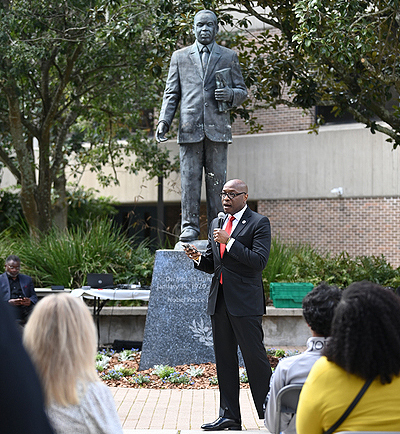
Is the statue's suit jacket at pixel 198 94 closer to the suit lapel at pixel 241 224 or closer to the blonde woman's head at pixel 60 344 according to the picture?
the suit lapel at pixel 241 224

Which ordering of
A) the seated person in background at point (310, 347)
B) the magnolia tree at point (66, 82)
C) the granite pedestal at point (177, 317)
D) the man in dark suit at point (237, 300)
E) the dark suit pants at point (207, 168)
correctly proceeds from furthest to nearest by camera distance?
the magnolia tree at point (66, 82)
the dark suit pants at point (207, 168)
the granite pedestal at point (177, 317)
the man in dark suit at point (237, 300)
the seated person in background at point (310, 347)

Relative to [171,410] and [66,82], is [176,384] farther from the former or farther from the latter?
[66,82]

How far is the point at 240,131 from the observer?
25.4 m

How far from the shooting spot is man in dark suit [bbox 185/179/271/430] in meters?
5.97

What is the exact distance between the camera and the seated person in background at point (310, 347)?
365 cm

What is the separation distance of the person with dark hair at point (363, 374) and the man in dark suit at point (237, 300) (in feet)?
10.7

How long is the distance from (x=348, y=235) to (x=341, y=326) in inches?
822

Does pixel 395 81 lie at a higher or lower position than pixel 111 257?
higher

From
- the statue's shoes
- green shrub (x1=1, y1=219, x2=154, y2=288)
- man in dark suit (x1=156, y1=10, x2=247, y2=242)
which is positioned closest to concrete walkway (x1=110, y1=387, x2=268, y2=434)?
the statue's shoes

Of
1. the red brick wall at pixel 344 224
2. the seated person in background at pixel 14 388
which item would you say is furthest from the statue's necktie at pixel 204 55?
the red brick wall at pixel 344 224

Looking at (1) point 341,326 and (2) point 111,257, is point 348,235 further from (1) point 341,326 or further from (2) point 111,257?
(1) point 341,326

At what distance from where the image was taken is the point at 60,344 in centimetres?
267

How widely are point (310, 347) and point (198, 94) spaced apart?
216 inches

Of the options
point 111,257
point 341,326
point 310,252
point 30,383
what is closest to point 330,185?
point 310,252
